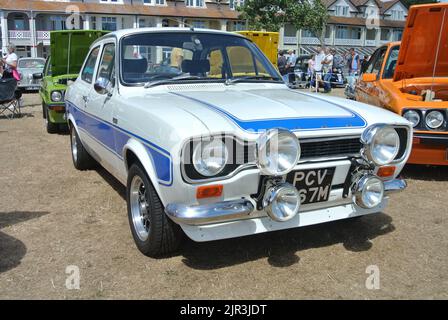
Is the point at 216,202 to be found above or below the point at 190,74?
below

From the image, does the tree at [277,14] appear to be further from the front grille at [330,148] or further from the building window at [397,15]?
the front grille at [330,148]

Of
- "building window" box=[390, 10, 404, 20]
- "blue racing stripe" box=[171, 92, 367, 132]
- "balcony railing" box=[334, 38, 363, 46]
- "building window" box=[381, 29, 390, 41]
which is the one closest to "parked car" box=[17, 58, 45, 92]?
"blue racing stripe" box=[171, 92, 367, 132]

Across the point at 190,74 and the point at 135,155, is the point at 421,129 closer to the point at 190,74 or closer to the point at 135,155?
the point at 190,74

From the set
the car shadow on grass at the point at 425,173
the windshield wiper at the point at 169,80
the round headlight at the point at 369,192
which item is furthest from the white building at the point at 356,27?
the round headlight at the point at 369,192

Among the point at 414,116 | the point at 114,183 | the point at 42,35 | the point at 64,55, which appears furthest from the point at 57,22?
the point at 414,116

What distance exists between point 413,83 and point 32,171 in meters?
5.53

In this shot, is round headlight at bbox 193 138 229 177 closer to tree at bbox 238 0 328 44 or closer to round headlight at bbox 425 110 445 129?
round headlight at bbox 425 110 445 129

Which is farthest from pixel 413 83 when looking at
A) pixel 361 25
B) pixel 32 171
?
pixel 361 25

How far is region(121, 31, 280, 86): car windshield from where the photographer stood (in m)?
4.05

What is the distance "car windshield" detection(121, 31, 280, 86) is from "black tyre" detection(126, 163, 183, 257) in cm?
95

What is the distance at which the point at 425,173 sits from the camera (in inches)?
238

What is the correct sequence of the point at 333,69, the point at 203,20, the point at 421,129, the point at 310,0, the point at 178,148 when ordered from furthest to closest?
the point at 203,20
the point at 310,0
the point at 333,69
the point at 421,129
the point at 178,148

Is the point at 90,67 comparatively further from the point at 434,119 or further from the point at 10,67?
the point at 10,67
